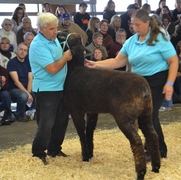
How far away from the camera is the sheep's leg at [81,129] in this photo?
155 inches

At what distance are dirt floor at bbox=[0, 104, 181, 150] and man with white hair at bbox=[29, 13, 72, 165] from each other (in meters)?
1.17

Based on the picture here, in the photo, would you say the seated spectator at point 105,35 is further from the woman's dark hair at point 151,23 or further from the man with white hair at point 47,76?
the woman's dark hair at point 151,23

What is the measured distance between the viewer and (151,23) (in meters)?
3.78

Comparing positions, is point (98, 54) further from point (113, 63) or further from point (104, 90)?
point (104, 90)

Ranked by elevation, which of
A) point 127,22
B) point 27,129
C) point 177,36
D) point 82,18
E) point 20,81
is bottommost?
point 27,129

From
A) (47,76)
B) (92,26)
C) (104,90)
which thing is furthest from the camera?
(92,26)

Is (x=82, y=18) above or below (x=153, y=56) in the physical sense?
above

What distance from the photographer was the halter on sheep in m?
3.38

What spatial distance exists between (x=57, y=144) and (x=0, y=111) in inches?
90.5

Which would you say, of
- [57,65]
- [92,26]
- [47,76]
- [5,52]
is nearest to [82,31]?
[92,26]

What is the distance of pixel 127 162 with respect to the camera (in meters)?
4.11

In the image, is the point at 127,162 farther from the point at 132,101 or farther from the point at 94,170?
the point at 132,101

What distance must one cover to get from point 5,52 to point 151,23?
13.6ft

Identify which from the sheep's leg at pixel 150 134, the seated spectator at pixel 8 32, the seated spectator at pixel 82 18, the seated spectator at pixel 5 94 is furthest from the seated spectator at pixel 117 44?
the sheep's leg at pixel 150 134
